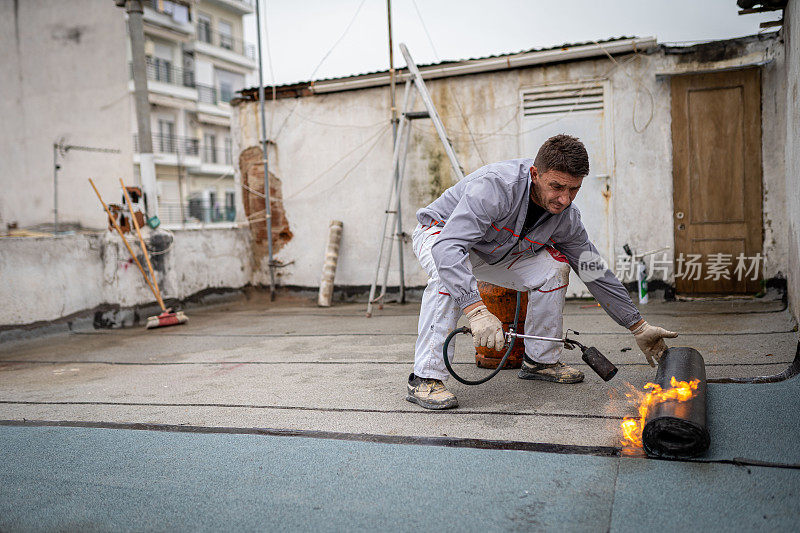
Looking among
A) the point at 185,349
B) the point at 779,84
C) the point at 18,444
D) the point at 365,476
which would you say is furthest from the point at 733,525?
the point at 779,84

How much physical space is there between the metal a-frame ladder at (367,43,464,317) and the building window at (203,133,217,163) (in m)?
25.5

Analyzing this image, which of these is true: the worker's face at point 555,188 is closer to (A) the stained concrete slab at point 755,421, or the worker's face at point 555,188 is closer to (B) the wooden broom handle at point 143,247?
(A) the stained concrete slab at point 755,421

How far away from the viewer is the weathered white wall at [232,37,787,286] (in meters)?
6.52

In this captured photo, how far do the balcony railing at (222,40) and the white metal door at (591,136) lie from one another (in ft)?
94.4

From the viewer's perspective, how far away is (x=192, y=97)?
1152 inches

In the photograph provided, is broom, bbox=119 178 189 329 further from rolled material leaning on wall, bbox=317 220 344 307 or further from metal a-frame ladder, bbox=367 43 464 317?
metal a-frame ladder, bbox=367 43 464 317

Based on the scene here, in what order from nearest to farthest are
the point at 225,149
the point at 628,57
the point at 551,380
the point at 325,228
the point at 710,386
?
the point at 710,386 < the point at 551,380 < the point at 628,57 < the point at 325,228 < the point at 225,149

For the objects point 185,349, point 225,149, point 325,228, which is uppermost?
point 225,149

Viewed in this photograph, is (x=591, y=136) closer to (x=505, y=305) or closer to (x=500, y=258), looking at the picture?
(x=505, y=305)

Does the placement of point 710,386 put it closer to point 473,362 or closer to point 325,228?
point 473,362

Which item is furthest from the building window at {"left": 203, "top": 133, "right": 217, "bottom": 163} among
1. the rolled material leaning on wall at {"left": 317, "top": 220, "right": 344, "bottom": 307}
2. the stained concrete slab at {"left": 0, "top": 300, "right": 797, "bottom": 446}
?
the stained concrete slab at {"left": 0, "top": 300, "right": 797, "bottom": 446}

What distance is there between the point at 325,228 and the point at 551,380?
537 cm

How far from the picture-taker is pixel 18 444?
2.97 meters

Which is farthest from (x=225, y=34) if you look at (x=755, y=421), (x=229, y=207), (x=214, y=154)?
(x=755, y=421)
